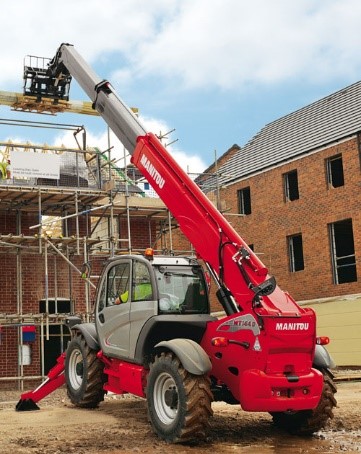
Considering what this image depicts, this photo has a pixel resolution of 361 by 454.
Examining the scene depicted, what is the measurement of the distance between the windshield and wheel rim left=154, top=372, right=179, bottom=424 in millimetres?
1037

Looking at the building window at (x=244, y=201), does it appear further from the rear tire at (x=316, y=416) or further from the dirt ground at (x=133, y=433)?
the rear tire at (x=316, y=416)

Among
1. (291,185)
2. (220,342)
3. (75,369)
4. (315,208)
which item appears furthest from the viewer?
(291,185)

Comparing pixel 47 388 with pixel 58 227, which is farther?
pixel 58 227

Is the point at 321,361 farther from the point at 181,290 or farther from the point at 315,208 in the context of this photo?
the point at 315,208

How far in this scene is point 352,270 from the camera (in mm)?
27422

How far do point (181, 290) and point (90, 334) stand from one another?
7.50ft

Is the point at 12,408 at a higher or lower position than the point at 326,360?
lower

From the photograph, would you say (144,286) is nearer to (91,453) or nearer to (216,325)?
(216,325)

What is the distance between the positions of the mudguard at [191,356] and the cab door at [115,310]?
1504 millimetres

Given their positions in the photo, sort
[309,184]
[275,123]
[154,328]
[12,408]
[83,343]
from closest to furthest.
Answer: [154,328] < [83,343] < [12,408] < [309,184] < [275,123]

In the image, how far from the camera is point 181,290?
999cm

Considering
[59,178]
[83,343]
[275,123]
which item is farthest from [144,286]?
[275,123]

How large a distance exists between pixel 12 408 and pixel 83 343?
2.54 meters

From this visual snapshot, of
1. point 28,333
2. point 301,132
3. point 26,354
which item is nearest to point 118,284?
point 28,333
